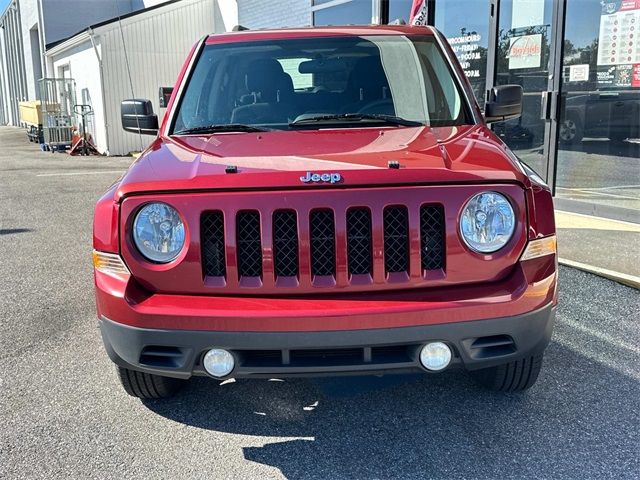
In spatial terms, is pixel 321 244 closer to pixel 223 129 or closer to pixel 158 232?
pixel 158 232

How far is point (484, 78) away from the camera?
9188 mm

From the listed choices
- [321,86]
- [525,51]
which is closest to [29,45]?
[525,51]

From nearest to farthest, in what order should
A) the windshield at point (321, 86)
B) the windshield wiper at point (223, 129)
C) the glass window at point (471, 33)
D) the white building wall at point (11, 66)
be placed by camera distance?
the windshield wiper at point (223, 129) → the windshield at point (321, 86) → the glass window at point (471, 33) → the white building wall at point (11, 66)

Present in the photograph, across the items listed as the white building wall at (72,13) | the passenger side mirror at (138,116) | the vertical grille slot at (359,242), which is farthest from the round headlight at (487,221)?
the white building wall at (72,13)

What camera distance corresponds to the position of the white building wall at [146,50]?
60.8 feet

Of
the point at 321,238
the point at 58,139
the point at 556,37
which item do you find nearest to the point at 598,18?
the point at 556,37

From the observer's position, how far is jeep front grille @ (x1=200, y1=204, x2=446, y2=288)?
→ 2.48 m

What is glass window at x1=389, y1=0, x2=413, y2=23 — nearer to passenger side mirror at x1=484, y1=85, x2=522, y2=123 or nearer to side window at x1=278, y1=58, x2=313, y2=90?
passenger side mirror at x1=484, y1=85, x2=522, y2=123

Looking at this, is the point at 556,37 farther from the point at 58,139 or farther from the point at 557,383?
the point at 58,139

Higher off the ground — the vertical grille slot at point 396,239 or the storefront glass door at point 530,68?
the storefront glass door at point 530,68

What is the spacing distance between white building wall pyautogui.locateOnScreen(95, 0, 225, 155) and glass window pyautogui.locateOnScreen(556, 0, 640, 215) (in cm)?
1341

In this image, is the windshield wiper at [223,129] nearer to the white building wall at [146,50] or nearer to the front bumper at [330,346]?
the front bumper at [330,346]

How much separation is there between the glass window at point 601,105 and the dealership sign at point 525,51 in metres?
0.45

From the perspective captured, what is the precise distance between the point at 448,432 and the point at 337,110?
1.84 metres
